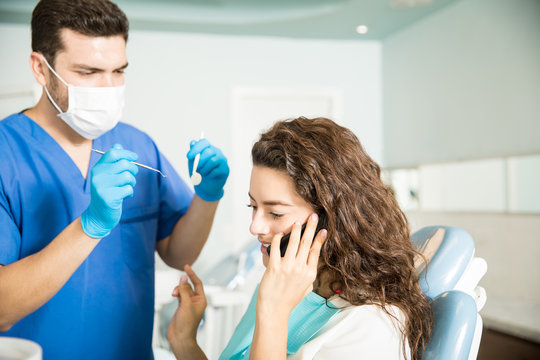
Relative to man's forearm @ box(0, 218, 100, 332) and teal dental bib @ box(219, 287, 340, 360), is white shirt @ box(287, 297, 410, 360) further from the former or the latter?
man's forearm @ box(0, 218, 100, 332)

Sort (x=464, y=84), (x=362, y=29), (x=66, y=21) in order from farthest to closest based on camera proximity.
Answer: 1. (x=362, y=29)
2. (x=464, y=84)
3. (x=66, y=21)

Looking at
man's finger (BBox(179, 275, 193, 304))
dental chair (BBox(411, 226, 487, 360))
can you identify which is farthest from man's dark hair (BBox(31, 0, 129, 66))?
dental chair (BBox(411, 226, 487, 360))

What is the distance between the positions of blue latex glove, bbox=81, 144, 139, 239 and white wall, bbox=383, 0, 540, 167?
236 centimetres

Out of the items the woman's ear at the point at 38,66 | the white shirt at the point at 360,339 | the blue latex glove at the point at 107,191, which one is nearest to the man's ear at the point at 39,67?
the woman's ear at the point at 38,66

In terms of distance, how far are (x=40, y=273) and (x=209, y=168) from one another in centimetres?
51

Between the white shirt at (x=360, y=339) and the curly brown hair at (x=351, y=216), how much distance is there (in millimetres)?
65

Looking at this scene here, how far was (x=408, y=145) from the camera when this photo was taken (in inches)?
148

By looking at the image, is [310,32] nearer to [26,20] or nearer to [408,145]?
[408,145]

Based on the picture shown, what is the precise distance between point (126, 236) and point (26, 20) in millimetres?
2774

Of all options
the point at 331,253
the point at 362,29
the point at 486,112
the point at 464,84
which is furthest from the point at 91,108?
the point at 362,29

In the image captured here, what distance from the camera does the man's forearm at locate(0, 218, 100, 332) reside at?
0.98 meters

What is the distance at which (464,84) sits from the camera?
3.12m

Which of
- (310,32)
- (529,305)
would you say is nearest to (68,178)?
(529,305)

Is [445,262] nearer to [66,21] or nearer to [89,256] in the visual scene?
[89,256]
